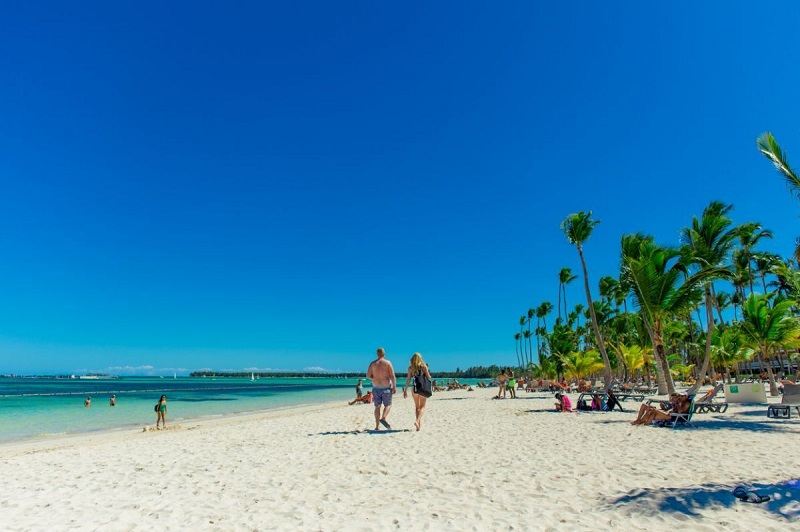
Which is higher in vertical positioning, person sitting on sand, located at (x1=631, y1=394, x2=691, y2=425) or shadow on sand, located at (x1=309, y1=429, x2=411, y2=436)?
person sitting on sand, located at (x1=631, y1=394, x2=691, y2=425)

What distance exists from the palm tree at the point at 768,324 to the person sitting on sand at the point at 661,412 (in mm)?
10913

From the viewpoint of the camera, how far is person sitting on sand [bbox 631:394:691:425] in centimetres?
1070

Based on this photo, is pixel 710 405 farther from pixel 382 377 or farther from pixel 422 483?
pixel 422 483

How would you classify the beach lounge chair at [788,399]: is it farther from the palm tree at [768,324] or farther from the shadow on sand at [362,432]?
the shadow on sand at [362,432]

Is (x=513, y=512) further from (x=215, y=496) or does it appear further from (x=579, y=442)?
(x=579, y=442)

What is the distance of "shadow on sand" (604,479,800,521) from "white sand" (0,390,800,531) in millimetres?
18

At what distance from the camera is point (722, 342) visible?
32.5 meters

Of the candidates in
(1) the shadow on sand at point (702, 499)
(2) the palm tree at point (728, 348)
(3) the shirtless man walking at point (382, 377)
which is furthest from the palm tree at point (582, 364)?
(1) the shadow on sand at point (702, 499)

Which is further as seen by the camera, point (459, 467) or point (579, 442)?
point (579, 442)

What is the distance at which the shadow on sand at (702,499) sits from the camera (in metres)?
4.39

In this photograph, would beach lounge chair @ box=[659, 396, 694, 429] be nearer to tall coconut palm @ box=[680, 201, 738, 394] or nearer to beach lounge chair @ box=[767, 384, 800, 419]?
beach lounge chair @ box=[767, 384, 800, 419]

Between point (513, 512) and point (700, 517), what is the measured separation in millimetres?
1674

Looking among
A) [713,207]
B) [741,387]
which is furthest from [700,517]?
[713,207]

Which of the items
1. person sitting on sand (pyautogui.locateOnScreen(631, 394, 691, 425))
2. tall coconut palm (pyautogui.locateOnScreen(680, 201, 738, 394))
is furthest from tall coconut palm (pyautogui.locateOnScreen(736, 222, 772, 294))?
person sitting on sand (pyautogui.locateOnScreen(631, 394, 691, 425))
